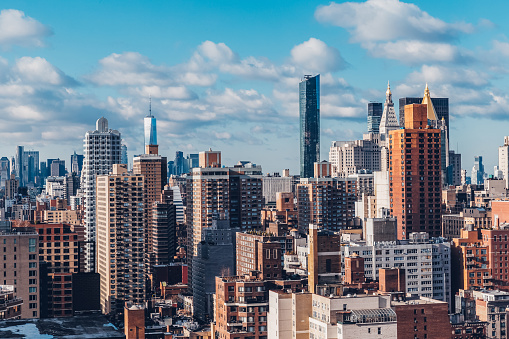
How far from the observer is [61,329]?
12031 centimetres

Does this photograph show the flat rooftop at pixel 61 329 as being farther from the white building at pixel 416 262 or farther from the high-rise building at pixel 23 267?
the white building at pixel 416 262

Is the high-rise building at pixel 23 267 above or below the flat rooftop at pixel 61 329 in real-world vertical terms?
above

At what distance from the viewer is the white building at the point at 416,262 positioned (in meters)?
187

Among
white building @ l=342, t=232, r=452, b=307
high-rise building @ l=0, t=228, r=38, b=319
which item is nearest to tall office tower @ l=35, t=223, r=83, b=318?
high-rise building @ l=0, t=228, r=38, b=319

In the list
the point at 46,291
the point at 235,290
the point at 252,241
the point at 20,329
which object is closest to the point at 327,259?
the point at 235,290

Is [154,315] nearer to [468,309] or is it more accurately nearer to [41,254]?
[41,254]

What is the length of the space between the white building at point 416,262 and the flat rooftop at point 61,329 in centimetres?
7088

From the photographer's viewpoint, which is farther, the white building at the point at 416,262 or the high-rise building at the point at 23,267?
the white building at the point at 416,262

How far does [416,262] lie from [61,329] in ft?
294

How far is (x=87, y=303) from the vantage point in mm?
188250

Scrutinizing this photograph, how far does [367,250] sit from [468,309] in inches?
980

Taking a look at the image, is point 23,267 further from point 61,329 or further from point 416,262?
point 416,262

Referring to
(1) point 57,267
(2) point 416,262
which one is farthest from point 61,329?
(2) point 416,262

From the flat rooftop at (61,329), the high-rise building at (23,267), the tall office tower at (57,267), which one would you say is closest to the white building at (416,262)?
the tall office tower at (57,267)
